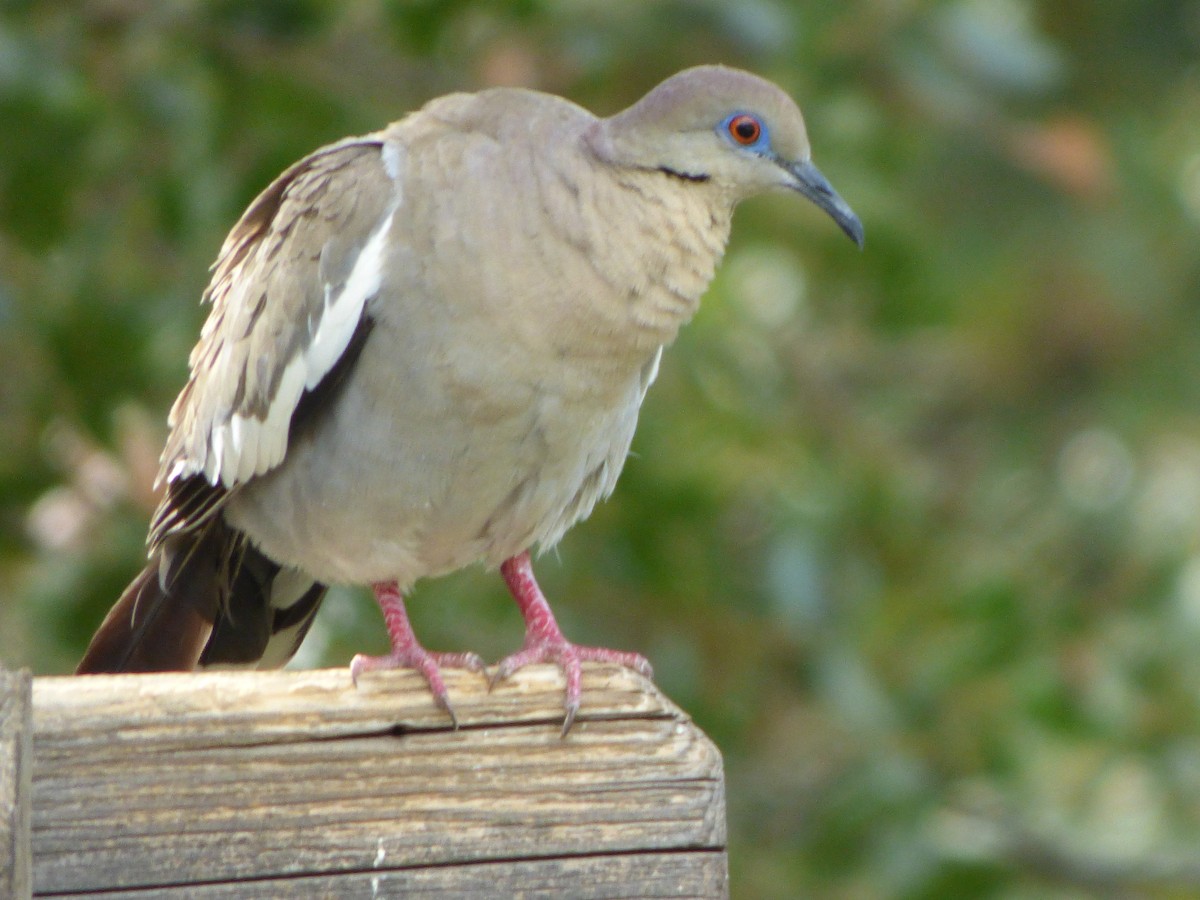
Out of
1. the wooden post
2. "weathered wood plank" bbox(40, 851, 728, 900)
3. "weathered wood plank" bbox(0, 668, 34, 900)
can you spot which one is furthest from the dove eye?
"weathered wood plank" bbox(0, 668, 34, 900)

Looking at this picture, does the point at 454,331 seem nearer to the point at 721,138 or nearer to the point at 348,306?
the point at 348,306

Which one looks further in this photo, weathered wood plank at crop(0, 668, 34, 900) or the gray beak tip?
the gray beak tip

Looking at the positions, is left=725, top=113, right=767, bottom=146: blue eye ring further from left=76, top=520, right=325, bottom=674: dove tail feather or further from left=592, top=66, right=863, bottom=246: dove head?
left=76, top=520, right=325, bottom=674: dove tail feather

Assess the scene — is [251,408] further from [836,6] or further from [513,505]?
[836,6]

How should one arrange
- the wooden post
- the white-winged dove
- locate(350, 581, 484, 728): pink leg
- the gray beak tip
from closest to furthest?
the wooden post, locate(350, 581, 484, 728): pink leg, the white-winged dove, the gray beak tip

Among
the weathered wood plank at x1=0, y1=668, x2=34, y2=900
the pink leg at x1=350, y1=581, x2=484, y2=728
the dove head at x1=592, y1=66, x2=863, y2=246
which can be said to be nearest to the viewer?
the weathered wood plank at x1=0, y1=668, x2=34, y2=900

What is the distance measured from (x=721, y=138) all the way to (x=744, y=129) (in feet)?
0.17

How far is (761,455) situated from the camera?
493cm

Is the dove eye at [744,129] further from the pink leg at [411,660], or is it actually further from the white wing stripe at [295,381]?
the pink leg at [411,660]

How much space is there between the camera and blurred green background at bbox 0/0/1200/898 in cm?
404

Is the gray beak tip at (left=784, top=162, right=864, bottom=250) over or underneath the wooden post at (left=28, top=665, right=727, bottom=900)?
over

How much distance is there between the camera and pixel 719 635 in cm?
505

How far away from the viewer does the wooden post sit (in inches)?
69.5

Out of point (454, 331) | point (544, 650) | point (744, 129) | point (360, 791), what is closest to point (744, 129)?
point (744, 129)
